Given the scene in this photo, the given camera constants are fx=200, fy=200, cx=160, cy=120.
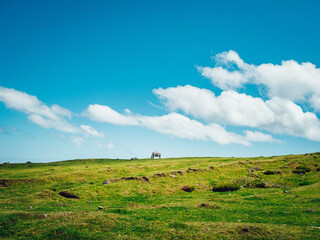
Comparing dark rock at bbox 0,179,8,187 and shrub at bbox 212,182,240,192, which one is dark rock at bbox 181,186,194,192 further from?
dark rock at bbox 0,179,8,187

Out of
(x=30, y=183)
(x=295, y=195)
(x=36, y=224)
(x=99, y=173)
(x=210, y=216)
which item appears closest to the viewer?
(x=36, y=224)

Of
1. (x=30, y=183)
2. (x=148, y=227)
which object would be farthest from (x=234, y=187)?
(x=30, y=183)

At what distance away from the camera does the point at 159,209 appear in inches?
831

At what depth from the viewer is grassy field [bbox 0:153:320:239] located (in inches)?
536

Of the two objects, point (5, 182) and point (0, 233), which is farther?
point (5, 182)

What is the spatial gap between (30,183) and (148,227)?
31001 mm

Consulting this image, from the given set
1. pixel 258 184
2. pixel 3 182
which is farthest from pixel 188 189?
pixel 3 182

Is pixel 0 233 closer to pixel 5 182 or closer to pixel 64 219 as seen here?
pixel 64 219

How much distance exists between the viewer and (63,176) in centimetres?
3978

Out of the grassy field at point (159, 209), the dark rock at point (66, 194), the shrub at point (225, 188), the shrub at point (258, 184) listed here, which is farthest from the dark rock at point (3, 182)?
the shrub at point (258, 184)

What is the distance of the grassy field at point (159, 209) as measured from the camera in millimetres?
13625

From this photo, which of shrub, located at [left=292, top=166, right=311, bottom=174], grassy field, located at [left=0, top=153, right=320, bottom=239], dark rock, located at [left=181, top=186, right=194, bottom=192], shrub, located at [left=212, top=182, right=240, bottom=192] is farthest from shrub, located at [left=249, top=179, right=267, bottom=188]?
shrub, located at [left=292, top=166, right=311, bottom=174]

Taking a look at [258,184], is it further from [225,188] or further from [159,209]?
[159,209]

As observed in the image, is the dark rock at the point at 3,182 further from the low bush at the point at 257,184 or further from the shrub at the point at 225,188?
the low bush at the point at 257,184
